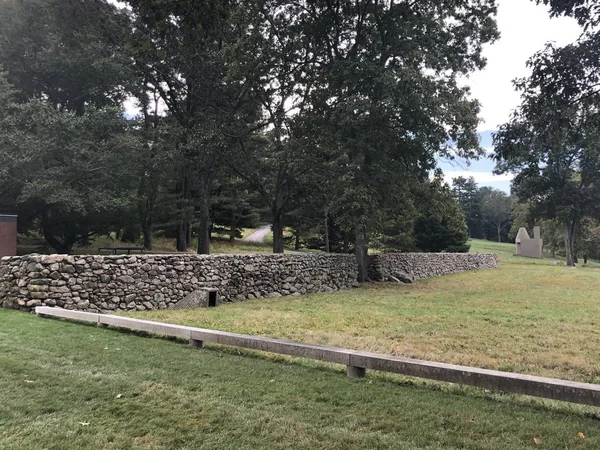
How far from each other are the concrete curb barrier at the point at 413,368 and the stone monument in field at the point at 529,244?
50322 mm

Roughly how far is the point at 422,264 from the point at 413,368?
20002mm

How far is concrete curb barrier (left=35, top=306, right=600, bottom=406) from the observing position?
3535 mm

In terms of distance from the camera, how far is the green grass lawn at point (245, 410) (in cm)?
290

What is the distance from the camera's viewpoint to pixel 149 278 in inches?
411

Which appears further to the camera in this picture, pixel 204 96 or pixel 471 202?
pixel 471 202

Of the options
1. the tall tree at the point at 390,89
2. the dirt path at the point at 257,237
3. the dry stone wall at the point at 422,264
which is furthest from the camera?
the dirt path at the point at 257,237

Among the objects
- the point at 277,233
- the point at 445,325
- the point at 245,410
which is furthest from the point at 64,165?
the point at 245,410

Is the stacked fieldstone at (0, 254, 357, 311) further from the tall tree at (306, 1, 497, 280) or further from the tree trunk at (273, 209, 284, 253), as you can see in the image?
the tree trunk at (273, 209, 284, 253)

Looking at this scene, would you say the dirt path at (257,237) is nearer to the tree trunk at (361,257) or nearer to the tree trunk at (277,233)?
the tree trunk at (277,233)

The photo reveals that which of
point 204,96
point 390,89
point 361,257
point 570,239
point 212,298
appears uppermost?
point 204,96

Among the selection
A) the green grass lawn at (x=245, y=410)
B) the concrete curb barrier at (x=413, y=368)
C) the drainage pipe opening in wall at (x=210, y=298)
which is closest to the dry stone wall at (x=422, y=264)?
the drainage pipe opening in wall at (x=210, y=298)

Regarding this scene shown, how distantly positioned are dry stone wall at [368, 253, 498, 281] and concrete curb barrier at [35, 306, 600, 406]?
14.5 m

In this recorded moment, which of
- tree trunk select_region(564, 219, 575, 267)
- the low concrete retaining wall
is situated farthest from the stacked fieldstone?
tree trunk select_region(564, 219, 575, 267)

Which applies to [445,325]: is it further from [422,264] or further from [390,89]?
[422,264]
